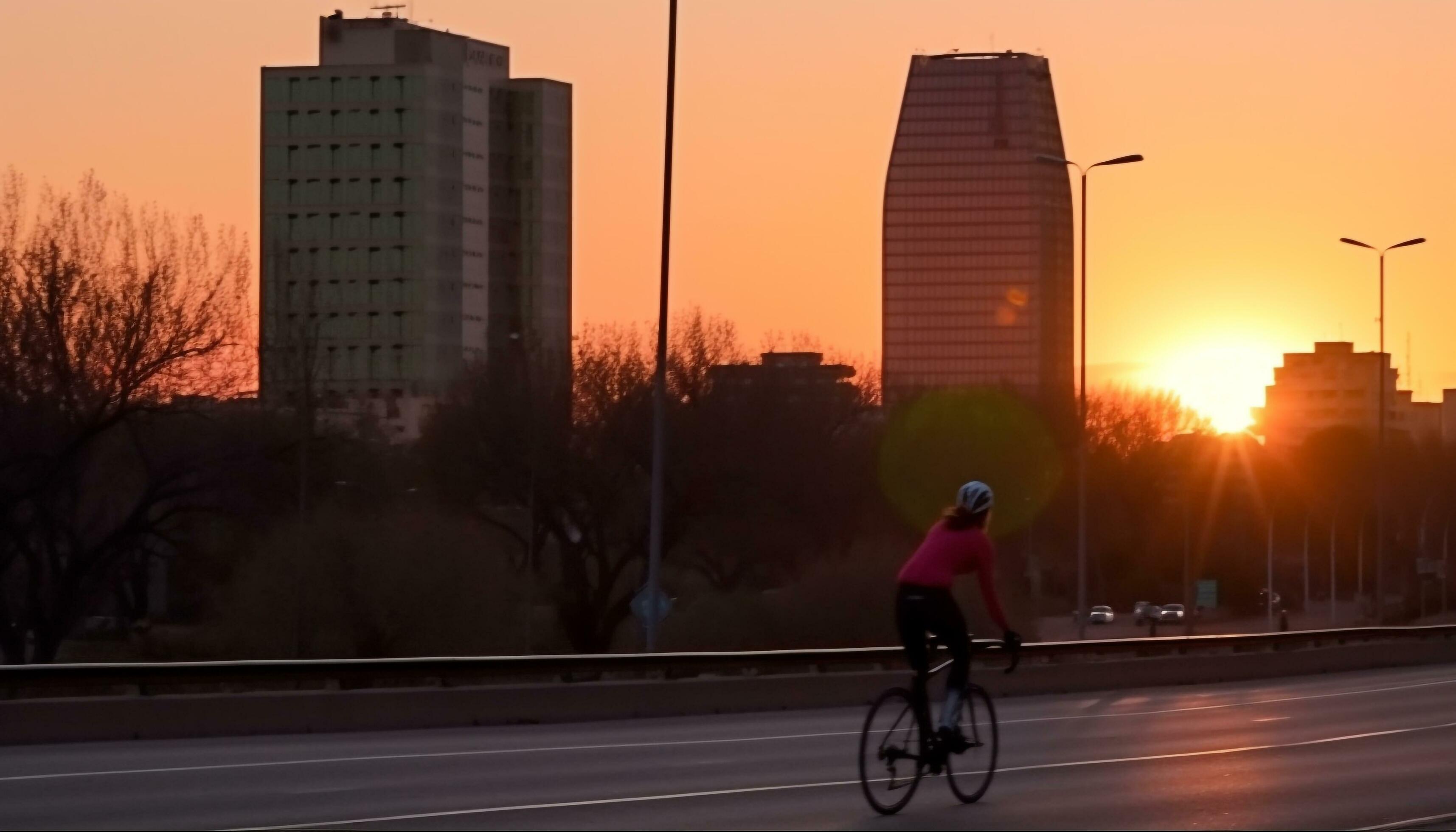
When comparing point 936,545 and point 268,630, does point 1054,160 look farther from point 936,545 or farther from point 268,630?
point 936,545

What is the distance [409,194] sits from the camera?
587ft

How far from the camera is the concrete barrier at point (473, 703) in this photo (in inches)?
843

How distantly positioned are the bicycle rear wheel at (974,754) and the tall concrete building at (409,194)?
6258 inches

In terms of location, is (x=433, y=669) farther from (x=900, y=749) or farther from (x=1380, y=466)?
(x=1380, y=466)

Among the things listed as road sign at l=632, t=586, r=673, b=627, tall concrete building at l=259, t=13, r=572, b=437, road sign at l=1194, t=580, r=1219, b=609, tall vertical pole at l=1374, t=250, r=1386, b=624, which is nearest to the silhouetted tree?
road sign at l=632, t=586, r=673, b=627

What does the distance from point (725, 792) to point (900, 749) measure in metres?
1.94

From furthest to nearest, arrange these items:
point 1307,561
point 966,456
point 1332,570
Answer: point 1307,561, point 1332,570, point 966,456

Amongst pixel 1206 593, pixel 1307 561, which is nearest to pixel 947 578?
pixel 1206 593

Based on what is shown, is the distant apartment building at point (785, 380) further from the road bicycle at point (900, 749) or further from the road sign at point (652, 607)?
the road bicycle at point (900, 749)

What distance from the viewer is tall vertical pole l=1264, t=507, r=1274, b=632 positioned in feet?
338

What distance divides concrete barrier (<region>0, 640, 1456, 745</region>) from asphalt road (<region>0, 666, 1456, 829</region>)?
462 millimetres

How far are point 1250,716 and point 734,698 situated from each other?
6009 mm

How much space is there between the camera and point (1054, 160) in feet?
Answer: 183

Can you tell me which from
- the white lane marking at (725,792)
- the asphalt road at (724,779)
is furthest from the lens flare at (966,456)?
the white lane marking at (725,792)
